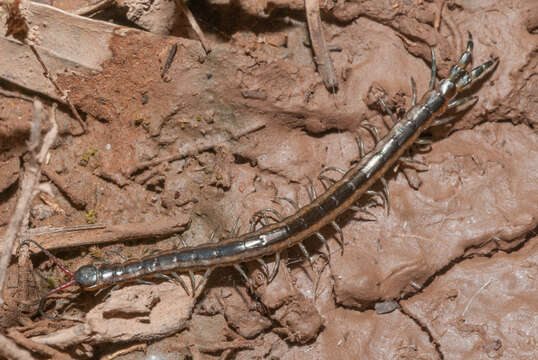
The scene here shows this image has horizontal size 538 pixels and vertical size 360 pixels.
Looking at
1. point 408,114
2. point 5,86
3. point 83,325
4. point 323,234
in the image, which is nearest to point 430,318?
point 323,234

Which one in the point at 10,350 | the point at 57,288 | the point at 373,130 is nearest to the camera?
the point at 10,350

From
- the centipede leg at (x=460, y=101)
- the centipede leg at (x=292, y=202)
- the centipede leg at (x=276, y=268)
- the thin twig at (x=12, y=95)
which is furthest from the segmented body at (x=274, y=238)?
the thin twig at (x=12, y=95)

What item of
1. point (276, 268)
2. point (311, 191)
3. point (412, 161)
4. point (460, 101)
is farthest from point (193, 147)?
point (460, 101)

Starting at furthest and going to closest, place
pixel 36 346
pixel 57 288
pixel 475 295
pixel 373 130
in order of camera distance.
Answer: pixel 373 130
pixel 475 295
pixel 57 288
pixel 36 346

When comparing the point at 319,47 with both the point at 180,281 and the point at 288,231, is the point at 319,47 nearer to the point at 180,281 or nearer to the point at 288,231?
the point at 288,231

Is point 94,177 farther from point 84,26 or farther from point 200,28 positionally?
point 200,28

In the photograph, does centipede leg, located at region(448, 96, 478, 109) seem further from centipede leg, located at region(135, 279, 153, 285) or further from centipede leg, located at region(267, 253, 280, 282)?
centipede leg, located at region(135, 279, 153, 285)
